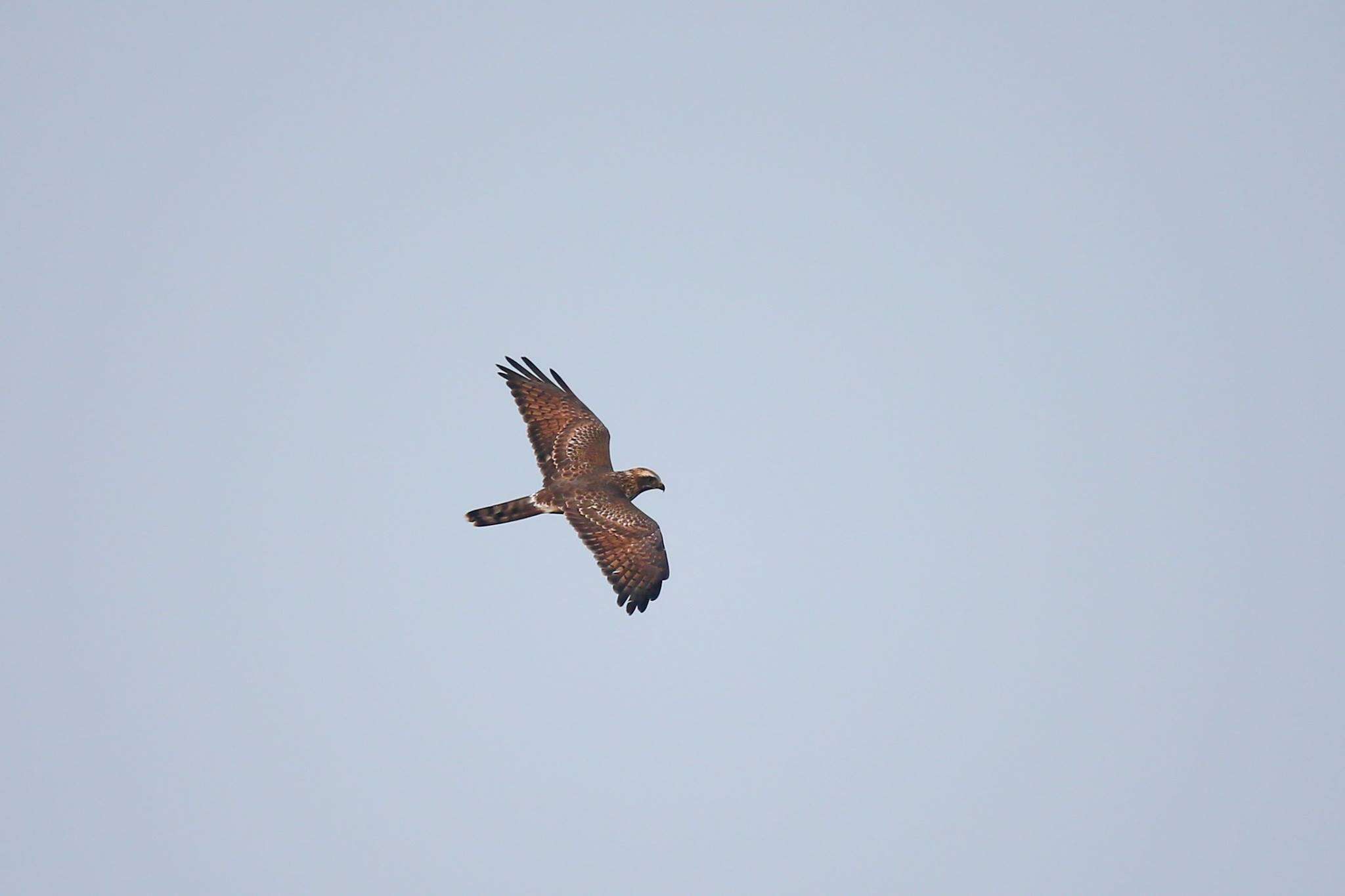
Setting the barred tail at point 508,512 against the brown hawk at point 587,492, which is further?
the barred tail at point 508,512

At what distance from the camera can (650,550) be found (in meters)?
40.3

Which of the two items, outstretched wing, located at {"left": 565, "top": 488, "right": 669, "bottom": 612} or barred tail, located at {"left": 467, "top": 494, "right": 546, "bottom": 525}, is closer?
outstretched wing, located at {"left": 565, "top": 488, "right": 669, "bottom": 612}

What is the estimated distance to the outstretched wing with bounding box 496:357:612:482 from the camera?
43000 millimetres

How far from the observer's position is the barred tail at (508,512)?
42.0 m

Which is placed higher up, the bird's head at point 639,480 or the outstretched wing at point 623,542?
the bird's head at point 639,480

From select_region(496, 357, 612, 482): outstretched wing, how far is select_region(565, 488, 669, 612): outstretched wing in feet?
4.43

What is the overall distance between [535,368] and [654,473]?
4490 mm

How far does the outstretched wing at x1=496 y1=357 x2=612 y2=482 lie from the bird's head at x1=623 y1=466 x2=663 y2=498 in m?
0.73

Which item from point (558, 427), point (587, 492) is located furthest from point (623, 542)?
point (558, 427)

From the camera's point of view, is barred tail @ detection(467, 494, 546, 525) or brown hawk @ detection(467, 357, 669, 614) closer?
brown hawk @ detection(467, 357, 669, 614)

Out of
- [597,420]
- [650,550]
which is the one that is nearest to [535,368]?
[597,420]

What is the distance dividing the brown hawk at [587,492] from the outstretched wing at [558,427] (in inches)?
0.6

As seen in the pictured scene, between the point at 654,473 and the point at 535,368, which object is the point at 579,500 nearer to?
the point at 654,473

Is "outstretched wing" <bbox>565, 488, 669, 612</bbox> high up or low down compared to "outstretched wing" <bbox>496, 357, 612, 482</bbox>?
down
